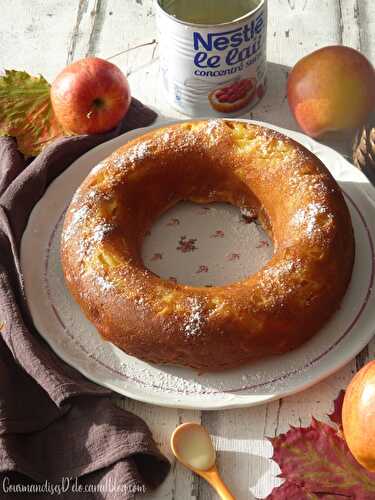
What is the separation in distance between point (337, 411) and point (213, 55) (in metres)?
0.93

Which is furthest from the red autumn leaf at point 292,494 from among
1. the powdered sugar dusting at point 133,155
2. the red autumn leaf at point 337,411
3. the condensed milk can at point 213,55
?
the condensed milk can at point 213,55

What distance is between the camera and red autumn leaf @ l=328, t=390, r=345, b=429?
4.64ft

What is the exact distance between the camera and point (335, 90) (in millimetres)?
1865

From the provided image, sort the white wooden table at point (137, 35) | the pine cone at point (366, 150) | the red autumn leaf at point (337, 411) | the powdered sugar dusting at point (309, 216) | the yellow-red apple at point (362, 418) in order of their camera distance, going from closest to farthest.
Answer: the yellow-red apple at point (362, 418)
the red autumn leaf at point (337, 411)
the powdered sugar dusting at point (309, 216)
the pine cone at point (366, 150)
the white wooden table at point (137, 35)

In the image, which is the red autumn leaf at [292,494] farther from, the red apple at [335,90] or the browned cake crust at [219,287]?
the red apple at [335,90]

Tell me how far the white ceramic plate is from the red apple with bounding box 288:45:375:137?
0.08m

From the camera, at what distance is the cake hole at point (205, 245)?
65.2 inches

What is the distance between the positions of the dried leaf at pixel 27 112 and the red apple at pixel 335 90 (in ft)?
2.21

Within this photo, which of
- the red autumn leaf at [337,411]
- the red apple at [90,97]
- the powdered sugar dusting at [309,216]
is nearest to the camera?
the red autumn leaf at [337,411]

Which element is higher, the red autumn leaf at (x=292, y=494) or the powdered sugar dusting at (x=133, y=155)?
the powdered sugar dusting at (x=133, y=155)

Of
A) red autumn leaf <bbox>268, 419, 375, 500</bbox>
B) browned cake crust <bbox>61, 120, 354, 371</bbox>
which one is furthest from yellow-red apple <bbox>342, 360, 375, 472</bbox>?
browned cake crust <bbox>61, 120, 354, 371</bbox>

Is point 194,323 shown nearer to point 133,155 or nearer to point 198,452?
point 198,452

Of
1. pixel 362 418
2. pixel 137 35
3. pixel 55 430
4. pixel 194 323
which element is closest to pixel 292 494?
pixel 362 418

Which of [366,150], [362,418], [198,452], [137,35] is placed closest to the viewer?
[362,418]
